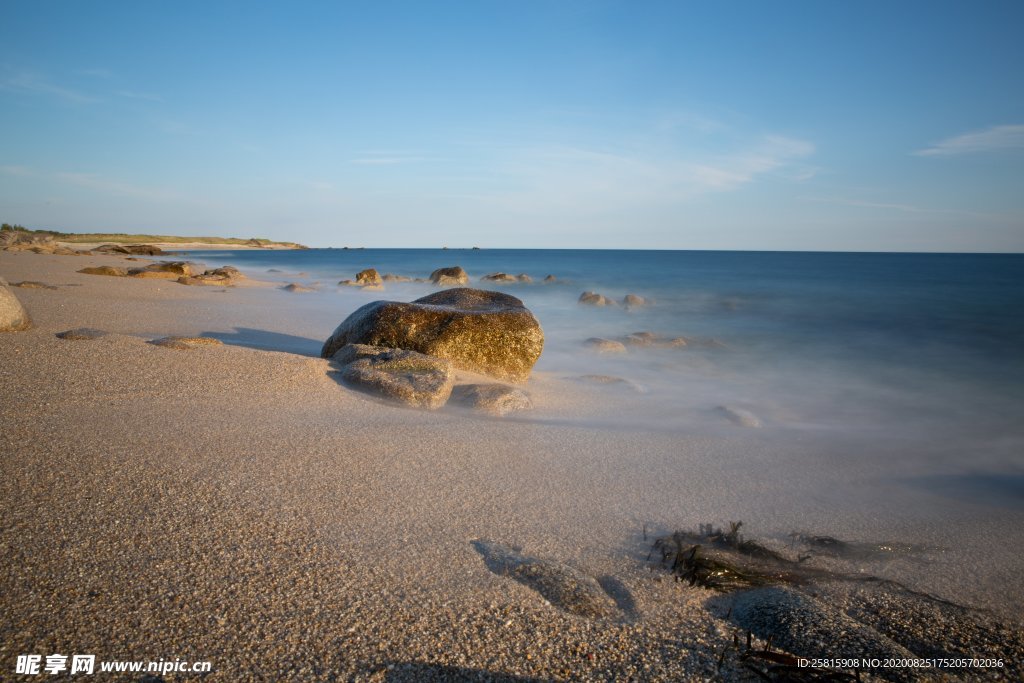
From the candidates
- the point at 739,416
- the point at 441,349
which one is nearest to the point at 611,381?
the point at 739,416

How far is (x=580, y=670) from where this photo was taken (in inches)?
67.3

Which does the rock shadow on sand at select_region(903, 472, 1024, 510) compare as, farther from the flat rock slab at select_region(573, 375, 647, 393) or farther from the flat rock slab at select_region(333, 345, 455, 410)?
the flat rock slab at select_region(333, 345, 455, 410)

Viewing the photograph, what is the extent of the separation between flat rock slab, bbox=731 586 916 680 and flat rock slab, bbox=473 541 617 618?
52 centimetres

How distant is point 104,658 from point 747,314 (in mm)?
15771

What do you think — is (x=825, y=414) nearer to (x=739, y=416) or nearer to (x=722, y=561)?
(x=739, y=416)

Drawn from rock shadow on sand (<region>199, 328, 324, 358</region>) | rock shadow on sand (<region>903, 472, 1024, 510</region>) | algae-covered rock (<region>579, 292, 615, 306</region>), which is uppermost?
algae-covered rock (<region>579, 292, 615, 306</region>)

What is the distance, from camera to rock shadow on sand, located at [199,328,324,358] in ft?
22.2

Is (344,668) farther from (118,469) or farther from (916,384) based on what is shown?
(916,384)

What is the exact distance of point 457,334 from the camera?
19.2 feet

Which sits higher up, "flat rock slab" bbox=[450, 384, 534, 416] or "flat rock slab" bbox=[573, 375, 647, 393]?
"flat rock slab" bbox=[450, 384, 534, 416]

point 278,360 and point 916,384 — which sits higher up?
point 278,360

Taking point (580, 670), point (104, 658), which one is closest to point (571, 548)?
point (580, 670)

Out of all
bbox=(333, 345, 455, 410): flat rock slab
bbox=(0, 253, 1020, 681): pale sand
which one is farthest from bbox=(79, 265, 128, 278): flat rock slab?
bbox=(333, 345, 455, 410): flat rock slab

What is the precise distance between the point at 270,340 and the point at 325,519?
5517 millimetres
